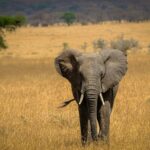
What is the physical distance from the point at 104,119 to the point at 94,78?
2.84 ft

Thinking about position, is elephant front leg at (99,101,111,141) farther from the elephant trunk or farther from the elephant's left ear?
the elephant trunk

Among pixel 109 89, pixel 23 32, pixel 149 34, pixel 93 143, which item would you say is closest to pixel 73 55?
pixel 109 89

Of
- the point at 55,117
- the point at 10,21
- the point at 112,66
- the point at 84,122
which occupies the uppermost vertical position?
the point at 112,66

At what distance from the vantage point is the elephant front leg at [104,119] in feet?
29.0

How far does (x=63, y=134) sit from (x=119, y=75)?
2189mm

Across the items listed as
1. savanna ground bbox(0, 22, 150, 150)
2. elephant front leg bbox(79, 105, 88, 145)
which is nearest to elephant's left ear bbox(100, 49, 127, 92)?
elephant front leg bbox(79, 105, 88, 145)

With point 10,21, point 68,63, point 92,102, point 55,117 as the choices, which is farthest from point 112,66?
point 10,21

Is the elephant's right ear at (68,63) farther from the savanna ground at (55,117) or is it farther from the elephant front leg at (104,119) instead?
the savanna ground at (55,117)

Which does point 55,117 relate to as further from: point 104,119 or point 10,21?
point 10,21

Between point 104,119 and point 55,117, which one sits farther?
point 55,117

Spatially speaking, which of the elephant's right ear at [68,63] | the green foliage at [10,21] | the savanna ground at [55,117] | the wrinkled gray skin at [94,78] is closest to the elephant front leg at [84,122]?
the wrinkled gray skin at [94,78]

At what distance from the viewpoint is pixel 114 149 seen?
8.95 m

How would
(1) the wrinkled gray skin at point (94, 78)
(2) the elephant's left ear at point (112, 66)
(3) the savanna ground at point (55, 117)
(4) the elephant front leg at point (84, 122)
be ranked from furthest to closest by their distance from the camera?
(3) the savanna ground at point (55, 117) < (4) the elephant front leg at point (84, 122) < (2) the elephant's left ear at point (112, 66) < (1) the wrinkled gray skin at point (94, 78)

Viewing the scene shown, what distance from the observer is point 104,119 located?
8922 mm
